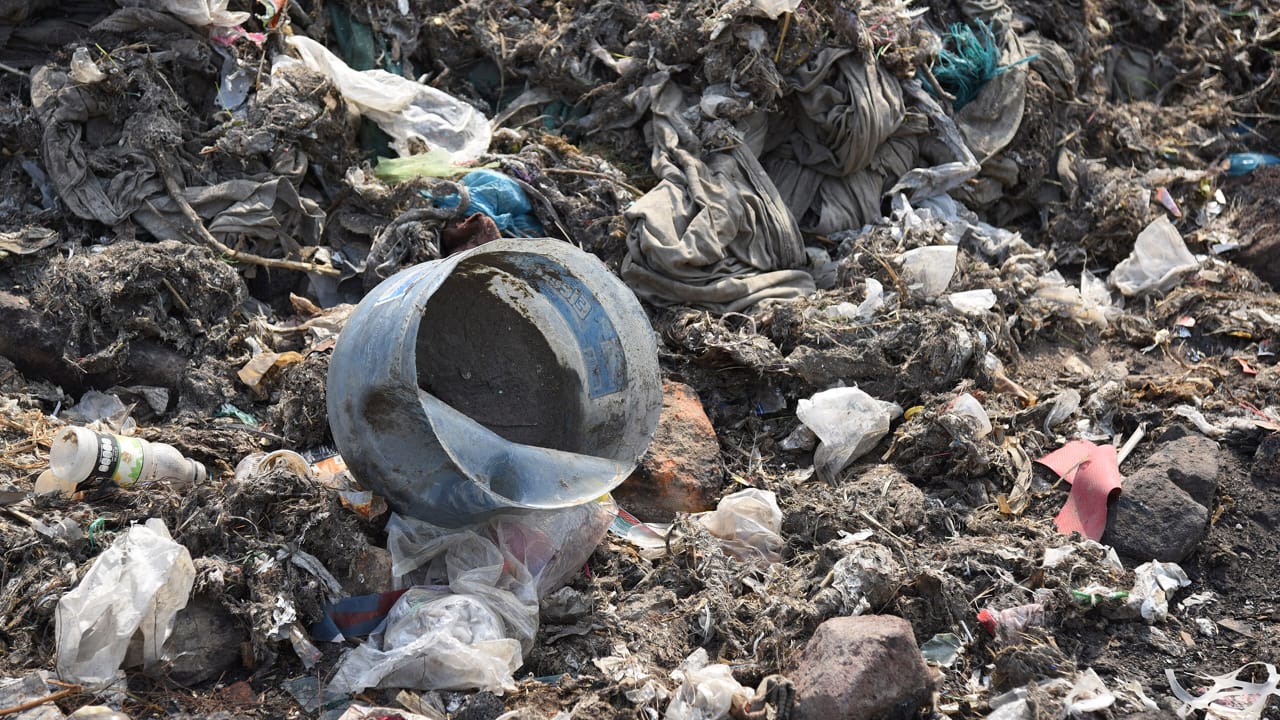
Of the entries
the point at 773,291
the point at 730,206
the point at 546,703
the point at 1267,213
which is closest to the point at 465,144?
the point at 730,206

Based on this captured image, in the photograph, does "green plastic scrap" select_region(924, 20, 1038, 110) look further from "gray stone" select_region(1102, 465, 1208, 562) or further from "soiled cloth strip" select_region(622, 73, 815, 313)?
"gray stone" select_region(1102, 465, 1208, 562)

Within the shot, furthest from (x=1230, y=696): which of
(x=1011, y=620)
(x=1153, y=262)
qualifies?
(x=1153, y=262)

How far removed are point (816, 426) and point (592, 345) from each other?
97 cm

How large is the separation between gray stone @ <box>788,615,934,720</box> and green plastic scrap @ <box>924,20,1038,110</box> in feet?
10.6

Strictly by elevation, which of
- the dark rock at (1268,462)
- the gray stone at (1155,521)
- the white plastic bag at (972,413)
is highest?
the dark rock at (1268,462)

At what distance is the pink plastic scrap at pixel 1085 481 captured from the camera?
346 cm

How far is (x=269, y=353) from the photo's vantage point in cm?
382

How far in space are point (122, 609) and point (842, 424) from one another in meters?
2.37

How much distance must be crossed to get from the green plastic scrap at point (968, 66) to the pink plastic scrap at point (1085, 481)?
212 centimetres

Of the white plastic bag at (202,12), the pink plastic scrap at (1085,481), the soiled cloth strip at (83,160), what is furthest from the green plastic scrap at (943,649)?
the white plastic bag at (202,12)

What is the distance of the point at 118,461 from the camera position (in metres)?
3.12

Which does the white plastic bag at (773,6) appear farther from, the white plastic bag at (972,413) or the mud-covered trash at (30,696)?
the mud-covered trash at (30,696)

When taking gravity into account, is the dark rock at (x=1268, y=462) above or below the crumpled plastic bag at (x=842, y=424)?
above

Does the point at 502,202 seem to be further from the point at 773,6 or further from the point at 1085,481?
the point at 1085,481
